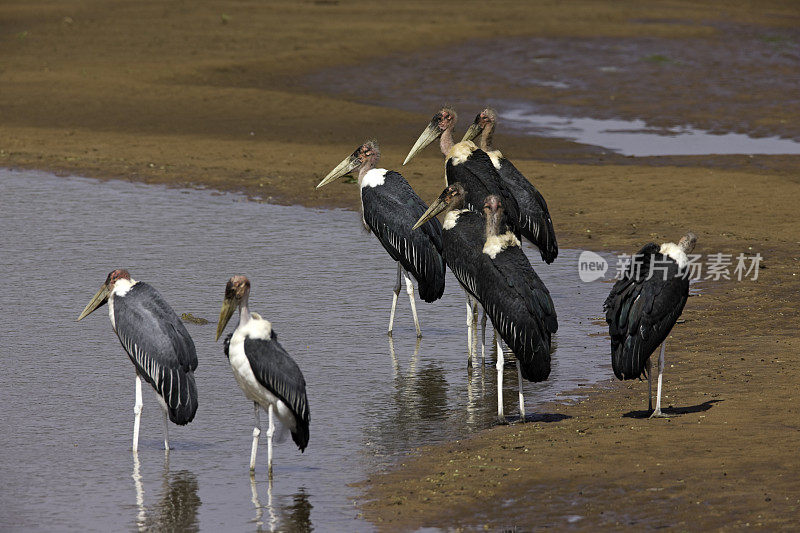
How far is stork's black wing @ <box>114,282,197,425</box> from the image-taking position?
7074 millimetres

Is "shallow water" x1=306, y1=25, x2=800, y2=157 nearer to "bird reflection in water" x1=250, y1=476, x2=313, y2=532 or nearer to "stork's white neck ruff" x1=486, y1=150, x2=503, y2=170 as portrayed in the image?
"stork's white neck ruff" x1=486, y1=150, x2=503, y2=170

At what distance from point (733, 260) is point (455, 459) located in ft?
20.2

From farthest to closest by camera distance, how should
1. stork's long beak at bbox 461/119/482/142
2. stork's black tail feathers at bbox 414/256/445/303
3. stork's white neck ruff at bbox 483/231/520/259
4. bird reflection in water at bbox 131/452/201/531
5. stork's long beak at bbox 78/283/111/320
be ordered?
stork's long beak at bbox 461/119/482/142 → stork's black tail feathers at bbox 414/256/445/303 → stork's white neck ruff at bbox 483/231/520/259 → stork's long beak at bbox 78/283/111/320 → bird reflection in water at bbox 131/452/201/531

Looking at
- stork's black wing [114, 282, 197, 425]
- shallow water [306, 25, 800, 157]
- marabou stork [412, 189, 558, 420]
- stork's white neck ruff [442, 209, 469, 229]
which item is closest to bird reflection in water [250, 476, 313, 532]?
stork's black wing [114, 282, 197, 425]

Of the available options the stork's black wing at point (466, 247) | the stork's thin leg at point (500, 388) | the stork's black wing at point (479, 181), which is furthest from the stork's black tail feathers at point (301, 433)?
the stork's black wing at point (479, 181)

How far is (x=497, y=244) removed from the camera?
8070 mm

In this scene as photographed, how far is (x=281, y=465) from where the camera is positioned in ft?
23.8

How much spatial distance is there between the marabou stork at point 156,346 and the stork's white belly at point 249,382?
0.38 meters

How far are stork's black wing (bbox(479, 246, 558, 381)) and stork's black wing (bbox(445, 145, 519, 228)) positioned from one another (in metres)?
1.83

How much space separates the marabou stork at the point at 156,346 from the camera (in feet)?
23.2

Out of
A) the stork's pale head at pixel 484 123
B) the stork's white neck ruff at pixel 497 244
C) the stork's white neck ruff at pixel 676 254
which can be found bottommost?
the stork's white neck ruff at pixel 676 254

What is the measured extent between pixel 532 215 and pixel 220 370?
10.0ft

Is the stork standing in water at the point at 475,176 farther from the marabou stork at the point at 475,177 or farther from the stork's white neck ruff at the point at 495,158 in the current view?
the stork's white neck ruff at the point at 495,158

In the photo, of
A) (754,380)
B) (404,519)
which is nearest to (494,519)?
(404,519)
